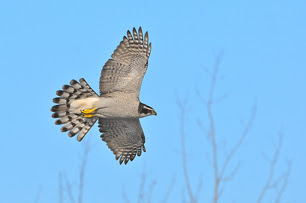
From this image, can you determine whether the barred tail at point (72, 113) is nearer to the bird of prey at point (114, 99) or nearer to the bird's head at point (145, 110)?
the bird of prey at point (114, 99)

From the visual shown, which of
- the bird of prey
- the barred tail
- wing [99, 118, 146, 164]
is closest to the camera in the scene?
the bird of prey

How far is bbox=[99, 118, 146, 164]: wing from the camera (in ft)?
36.2

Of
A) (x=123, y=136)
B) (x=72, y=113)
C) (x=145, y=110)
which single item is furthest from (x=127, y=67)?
(x=123, y=136)

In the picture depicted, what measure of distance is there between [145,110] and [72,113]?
6.02 ft

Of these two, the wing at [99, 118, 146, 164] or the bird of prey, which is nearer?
the bird of prey

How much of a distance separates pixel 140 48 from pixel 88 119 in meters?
2.13

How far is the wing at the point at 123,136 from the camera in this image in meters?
11.0

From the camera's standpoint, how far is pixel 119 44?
10.4 metres

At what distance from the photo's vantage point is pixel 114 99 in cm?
995

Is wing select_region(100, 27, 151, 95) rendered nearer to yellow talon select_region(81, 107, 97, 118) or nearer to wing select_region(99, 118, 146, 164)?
yellow talon select_region(81, 107, 97, 118)

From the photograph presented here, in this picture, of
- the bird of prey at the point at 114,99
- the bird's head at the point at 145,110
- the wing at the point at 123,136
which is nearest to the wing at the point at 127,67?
the bird of prey at the point at 114,99

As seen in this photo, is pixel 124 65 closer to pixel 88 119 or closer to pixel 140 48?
pixel 140 48

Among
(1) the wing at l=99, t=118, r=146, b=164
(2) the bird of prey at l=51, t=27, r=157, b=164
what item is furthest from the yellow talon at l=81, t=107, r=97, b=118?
(1) the wing at l=99, t=118, r=146, b=164

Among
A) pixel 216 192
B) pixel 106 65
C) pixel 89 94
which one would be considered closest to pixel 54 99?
pixel 89 94
